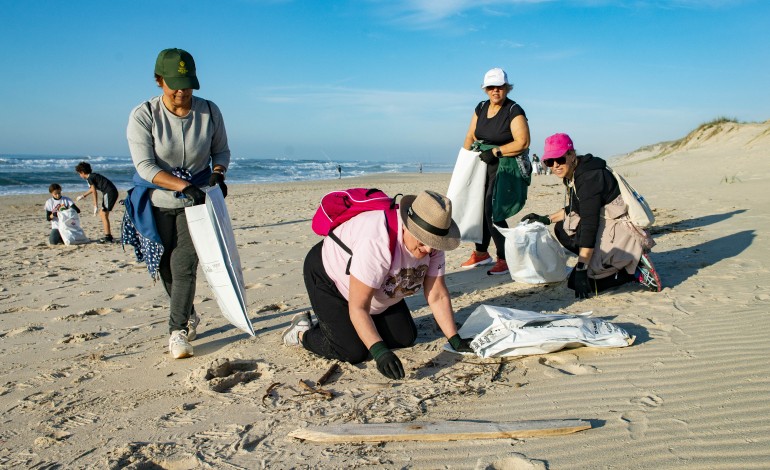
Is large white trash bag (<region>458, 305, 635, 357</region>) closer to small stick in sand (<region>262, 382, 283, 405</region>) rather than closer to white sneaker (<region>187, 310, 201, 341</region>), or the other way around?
small stick in sand (<region>262, 382, 283, 405</region>)

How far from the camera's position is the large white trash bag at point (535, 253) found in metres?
5.05

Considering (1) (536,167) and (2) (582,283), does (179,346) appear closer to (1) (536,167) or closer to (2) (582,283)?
(2) (582,283)

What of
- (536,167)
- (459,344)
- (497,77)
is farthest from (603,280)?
(536,167)

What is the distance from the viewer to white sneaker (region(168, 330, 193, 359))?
3.90m

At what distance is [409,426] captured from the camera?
2740 millimetres

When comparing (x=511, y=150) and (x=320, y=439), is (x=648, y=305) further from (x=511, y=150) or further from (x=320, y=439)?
(x=320, y=439)

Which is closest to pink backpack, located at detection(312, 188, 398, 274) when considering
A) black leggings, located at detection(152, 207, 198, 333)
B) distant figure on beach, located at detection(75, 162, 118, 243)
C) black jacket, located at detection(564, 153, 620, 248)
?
black leggings, located at detection(152, 207, 198, 333)

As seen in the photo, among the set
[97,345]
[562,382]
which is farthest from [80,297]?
[562,382]

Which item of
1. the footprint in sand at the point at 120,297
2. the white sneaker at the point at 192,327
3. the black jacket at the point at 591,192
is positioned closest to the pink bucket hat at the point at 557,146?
the black jacket at the point at 591,192

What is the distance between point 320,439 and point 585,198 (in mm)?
2919

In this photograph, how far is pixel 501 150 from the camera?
5629 millimetres

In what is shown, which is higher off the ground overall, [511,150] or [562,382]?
[511,150]

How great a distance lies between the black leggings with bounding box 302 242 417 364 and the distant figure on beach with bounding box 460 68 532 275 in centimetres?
218

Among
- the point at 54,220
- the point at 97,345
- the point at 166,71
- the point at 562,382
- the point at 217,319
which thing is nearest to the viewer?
the point at 562,382
